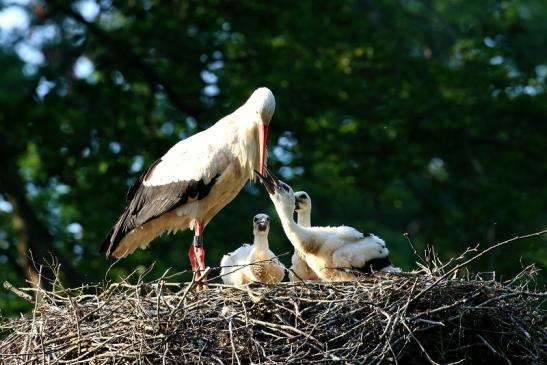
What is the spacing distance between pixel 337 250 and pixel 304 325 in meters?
1.54

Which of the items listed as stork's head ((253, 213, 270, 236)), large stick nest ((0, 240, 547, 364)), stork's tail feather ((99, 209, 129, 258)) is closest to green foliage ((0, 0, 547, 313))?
stork's tail feather ((99, 209, 129, 258))

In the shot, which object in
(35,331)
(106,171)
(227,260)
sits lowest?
(106,171)

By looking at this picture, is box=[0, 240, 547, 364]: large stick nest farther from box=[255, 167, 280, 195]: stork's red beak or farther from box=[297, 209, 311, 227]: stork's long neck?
box=[297, 209, 311, 227]: stork's long neck

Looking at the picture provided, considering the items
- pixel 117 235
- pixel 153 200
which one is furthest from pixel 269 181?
pixel 117 235

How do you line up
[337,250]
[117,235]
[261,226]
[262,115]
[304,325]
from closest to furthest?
[304,325] → [337,250] → [261,226] → [262,115] → [117,235]

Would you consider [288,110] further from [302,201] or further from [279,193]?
[279,193]

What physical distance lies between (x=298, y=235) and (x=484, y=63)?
408 inches

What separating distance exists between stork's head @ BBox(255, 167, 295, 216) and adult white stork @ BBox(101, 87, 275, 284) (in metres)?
0.11

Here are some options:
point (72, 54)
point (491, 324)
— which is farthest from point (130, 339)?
point (72, 54)

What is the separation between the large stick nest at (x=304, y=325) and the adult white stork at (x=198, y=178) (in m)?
1.91

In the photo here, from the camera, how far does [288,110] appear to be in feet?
59.9

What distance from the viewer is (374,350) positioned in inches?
334

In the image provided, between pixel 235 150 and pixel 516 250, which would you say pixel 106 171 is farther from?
pixel 235 150

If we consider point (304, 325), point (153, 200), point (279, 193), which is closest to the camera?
point (304, 325)
